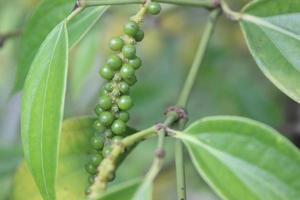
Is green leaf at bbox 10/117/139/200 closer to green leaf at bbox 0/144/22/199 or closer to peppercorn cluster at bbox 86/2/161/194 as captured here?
peppercorn cluster at bbox 86/2/161/194

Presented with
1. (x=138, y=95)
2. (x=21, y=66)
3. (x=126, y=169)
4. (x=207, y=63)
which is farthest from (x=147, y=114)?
(x=21, y=66)

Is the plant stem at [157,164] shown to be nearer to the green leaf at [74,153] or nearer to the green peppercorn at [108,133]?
the green peppercorn at [108,133]

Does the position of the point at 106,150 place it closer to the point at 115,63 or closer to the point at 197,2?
the point at 115,63

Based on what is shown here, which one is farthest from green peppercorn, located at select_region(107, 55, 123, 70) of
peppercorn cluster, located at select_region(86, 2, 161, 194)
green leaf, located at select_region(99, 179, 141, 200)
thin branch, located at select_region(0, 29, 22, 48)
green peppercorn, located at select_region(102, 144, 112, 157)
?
thin branch, located at select_region(0, 29, 22, 48)

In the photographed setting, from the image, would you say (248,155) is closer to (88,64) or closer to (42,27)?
(42,27)

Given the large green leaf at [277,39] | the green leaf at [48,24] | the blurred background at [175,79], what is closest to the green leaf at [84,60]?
the blurred background at [175,79]
